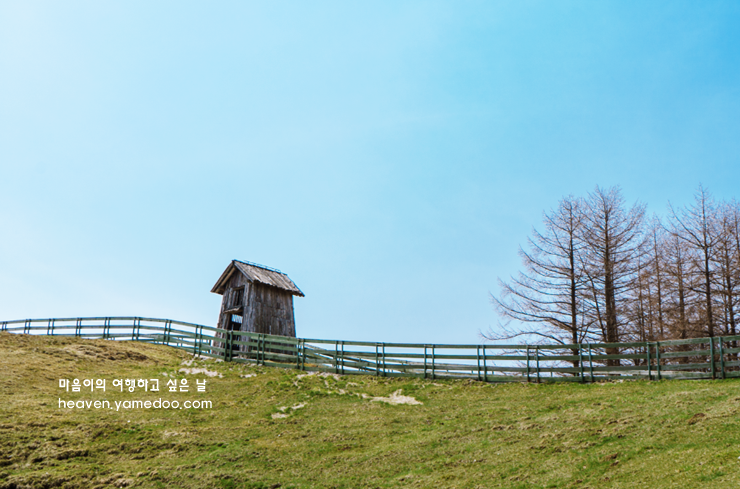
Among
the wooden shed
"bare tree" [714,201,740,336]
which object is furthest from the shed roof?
"bare tree" [714,201,740,336]

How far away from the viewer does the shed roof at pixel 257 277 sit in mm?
33844

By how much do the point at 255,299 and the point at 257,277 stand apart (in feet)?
4.50

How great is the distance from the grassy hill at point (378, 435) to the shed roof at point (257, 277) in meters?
12.1

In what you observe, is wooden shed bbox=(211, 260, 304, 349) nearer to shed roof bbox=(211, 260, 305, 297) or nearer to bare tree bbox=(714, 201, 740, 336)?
shed roof bbox=(211, 260, 305, 297)

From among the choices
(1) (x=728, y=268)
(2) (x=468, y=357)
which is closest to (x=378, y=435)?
(2) (x=468, y=357)

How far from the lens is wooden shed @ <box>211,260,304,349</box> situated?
33.6 metres

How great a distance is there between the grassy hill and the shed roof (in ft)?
39.6

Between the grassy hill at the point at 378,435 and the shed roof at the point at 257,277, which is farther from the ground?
the shed roof at the point at 257,277

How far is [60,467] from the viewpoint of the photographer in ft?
45.9

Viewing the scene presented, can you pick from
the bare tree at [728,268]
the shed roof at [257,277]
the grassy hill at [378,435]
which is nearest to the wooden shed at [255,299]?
the shed roof at [257,277]

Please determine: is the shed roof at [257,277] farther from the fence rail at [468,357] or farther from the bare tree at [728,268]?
the bare tree at [728,268]

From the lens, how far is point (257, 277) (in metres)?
33.8

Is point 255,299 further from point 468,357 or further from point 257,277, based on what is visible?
point 468,357

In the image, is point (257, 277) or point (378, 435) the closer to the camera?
point (378, 435)
